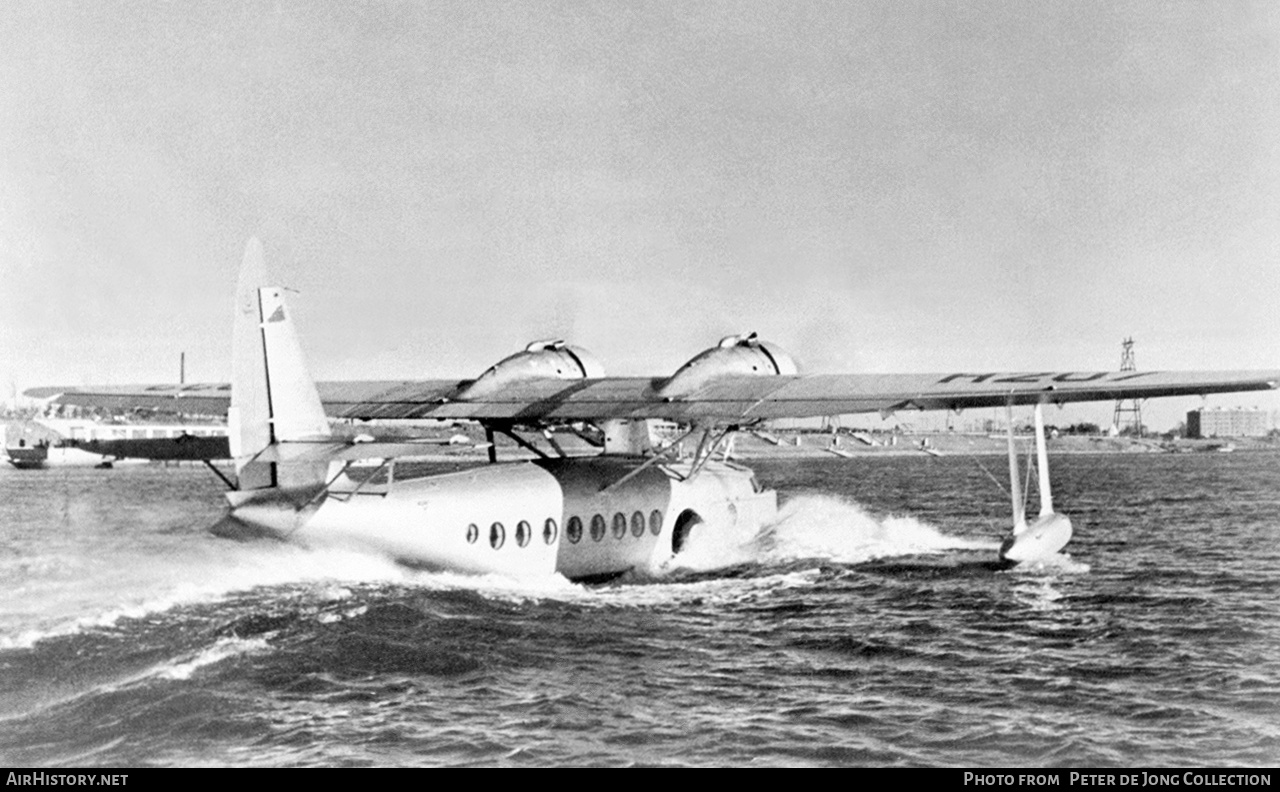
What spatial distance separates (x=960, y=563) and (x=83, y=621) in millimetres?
17100

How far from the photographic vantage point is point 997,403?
17.9m

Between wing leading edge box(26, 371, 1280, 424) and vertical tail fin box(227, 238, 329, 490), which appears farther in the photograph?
wing leading edge box(26, 371, 1280, 424)

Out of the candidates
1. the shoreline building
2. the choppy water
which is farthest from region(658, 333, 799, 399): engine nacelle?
the shoreline building

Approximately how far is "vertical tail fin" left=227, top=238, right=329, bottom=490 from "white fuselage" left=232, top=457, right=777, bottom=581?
2.26 feet

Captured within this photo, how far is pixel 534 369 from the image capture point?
21.5 m

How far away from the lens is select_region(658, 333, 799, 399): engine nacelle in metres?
20.1

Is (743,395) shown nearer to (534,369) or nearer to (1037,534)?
(534,369)

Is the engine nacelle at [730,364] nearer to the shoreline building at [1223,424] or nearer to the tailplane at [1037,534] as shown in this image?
the tailplane at [1037,534]

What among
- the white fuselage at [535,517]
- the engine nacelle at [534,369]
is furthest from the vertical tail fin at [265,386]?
the engine nacelle at [534,369]

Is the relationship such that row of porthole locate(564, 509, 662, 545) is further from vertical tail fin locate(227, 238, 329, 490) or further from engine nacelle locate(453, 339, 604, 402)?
vertical tail fin locate(227, 238, 329, 490)

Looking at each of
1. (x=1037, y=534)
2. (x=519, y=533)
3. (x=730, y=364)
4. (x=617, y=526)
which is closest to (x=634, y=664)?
(x=519, y=533)

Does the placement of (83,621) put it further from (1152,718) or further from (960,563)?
(960,563)

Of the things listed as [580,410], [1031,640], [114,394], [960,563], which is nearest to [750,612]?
[1031,640]

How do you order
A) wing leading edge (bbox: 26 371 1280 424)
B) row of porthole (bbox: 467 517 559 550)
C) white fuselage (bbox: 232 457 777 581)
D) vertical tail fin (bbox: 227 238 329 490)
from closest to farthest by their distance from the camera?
1. vertical tail fin (bbox: 227 238 329 490)
2. white fuselage (bbox: 232 457 777 581)
3. wing leading edge (bbox: 26 371 1280 424)
4. row of porthole (bbox: 467 517 559 550)
